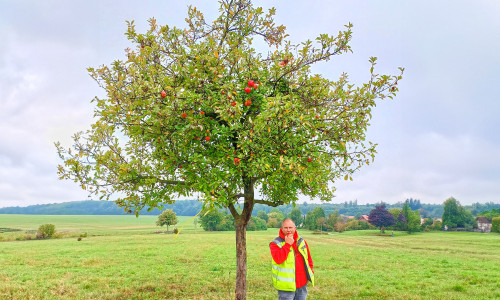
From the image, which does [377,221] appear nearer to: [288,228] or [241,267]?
[241,267]

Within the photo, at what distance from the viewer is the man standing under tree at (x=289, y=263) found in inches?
315

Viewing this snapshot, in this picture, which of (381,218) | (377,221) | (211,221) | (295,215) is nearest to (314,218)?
(295,215)

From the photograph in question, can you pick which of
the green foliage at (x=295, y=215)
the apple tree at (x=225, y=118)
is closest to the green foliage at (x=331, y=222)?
the green foliage at (x=295, y=215)

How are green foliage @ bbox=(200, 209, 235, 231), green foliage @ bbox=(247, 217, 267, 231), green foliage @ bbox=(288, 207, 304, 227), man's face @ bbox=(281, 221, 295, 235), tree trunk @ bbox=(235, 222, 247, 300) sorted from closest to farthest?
man's face @ bbox=(281, 221, 295, 235) → tree trunk @ bbox=(235, 222, 247, 300) → green foliage @ bbox=(200, 209, 235, 231) → green foliage @ bbox=(247, 217, 267, 231) → green foliage @ bbox=(288, 207, 304, 227)

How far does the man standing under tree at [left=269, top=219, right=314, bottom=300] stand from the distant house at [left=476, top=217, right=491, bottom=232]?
119 meters

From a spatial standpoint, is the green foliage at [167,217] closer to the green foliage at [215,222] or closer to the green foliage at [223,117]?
the green foliage at [215,222]

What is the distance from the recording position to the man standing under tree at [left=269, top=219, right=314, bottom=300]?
8.01 meters

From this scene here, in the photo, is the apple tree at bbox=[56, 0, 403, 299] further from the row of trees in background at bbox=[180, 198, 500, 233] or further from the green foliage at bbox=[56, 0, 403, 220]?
the row of trees in background at bbox=[180, 198, 500, 233]

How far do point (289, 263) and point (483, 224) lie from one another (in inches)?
4971

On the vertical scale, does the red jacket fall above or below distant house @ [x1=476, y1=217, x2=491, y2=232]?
above

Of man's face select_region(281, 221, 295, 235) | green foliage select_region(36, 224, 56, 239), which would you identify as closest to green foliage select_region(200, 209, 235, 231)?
green foliage select_region(36, 224, 56, 239)

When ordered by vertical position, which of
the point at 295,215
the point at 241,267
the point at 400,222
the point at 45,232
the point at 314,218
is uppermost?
the point at 241,267

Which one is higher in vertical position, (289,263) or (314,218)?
(289,263)

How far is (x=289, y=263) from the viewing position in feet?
26.4
